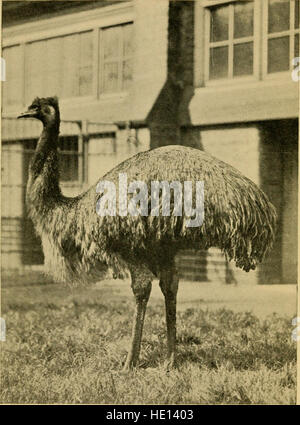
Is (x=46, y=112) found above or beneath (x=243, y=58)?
beneath

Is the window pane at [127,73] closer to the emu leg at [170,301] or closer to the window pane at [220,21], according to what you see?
the window pane at [220,21]

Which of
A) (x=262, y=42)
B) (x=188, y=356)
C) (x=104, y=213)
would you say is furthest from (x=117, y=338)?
(x=262, y=42)

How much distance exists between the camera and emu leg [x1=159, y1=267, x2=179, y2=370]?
3.07 metres

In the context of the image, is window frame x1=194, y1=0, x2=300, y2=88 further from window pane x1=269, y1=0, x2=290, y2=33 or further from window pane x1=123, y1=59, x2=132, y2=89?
window pane x1=123, y1=59, x2=132, y2=89

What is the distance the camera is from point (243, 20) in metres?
3.90

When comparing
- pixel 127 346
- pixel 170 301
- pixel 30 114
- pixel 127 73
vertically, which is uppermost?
pixel 127 73

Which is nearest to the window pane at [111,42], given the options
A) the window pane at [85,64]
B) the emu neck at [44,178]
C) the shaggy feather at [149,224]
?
the window pane at [85,64]

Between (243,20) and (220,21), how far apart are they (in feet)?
0.51

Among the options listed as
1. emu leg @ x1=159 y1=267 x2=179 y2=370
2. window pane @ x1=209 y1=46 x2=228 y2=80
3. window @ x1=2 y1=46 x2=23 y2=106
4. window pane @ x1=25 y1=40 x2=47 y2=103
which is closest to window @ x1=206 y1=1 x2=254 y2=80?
window pane @ x1=209 y1=46 x2=228 y2=80

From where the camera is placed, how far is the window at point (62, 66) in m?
4.05

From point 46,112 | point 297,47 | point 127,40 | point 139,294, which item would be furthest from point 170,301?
point 127,40

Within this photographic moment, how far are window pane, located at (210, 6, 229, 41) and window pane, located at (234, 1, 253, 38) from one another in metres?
0.06

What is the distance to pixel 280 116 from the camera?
3670mm

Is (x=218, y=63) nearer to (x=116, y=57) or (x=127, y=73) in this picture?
(x=127, y=73)
